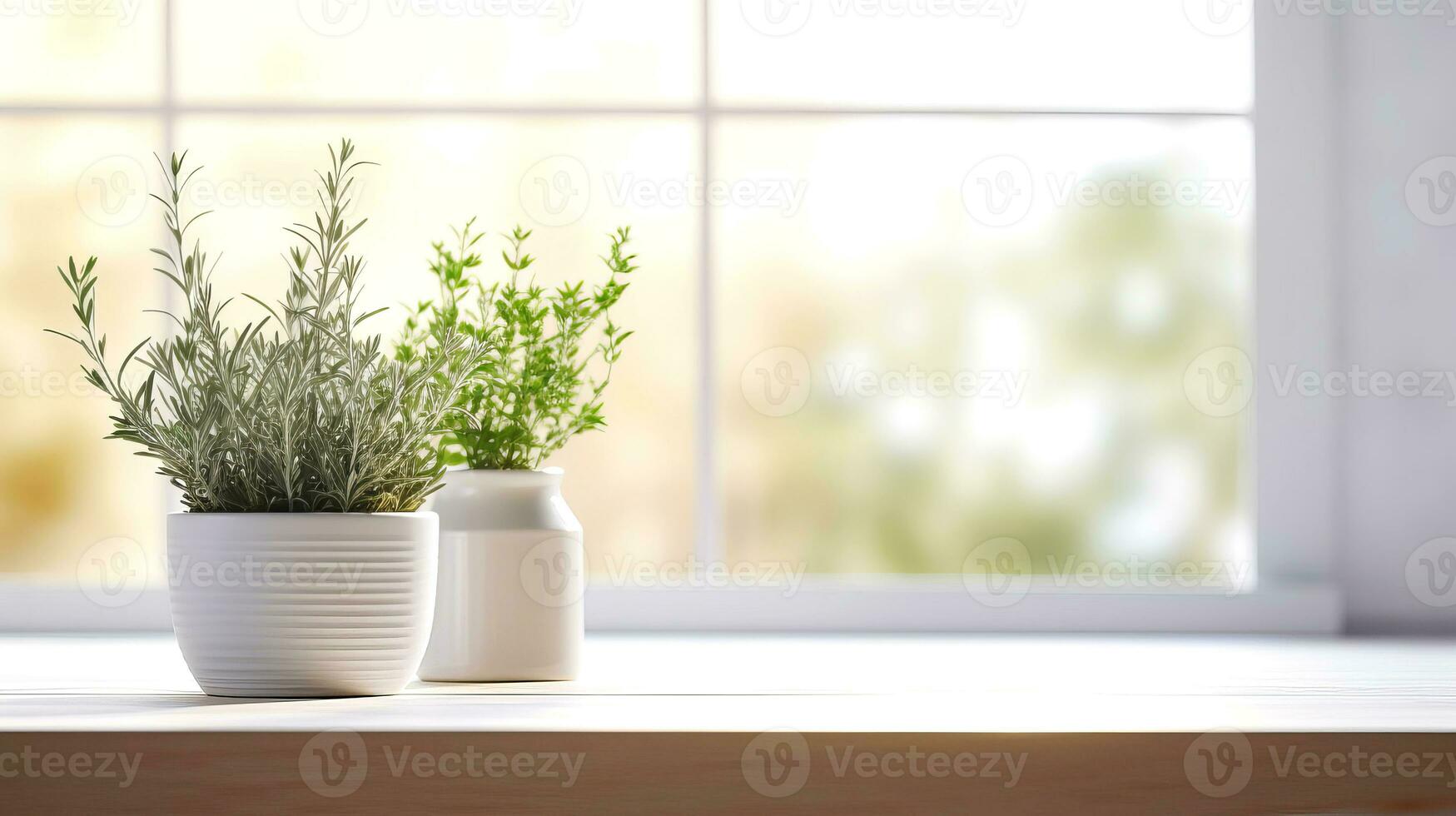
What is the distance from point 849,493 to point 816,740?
17.7 ft

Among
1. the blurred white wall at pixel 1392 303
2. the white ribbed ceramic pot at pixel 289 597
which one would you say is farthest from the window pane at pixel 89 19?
the blurred white wall at pixel 1392 303

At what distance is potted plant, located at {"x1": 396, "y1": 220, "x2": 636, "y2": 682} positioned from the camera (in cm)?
82

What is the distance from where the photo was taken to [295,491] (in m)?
0.72

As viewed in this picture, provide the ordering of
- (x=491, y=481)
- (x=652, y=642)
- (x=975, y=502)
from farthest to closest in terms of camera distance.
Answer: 1. (x=975, y=502)
2. (x=652, y=642)
3. (x=491, y=481)

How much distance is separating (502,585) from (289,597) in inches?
6.4

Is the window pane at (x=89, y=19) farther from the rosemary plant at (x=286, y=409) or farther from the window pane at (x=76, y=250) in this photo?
the rosemary plant at (x=286, y=409)

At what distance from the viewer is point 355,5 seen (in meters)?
1.42

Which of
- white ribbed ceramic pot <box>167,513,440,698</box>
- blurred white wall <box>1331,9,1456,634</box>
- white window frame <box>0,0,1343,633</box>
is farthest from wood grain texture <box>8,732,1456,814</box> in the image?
blurred white wall <box>1331,9,1456,634</box>

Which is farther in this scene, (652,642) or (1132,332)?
(1132,332)

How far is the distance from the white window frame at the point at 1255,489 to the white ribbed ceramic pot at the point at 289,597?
622 millimetres

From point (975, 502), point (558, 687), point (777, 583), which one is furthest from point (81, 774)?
point (975, 502)

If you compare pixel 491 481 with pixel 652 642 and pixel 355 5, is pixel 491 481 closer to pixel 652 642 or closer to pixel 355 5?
pixel 652 642

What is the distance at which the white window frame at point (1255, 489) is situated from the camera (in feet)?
4.30

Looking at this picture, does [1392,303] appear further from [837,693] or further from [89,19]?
[89,19]
